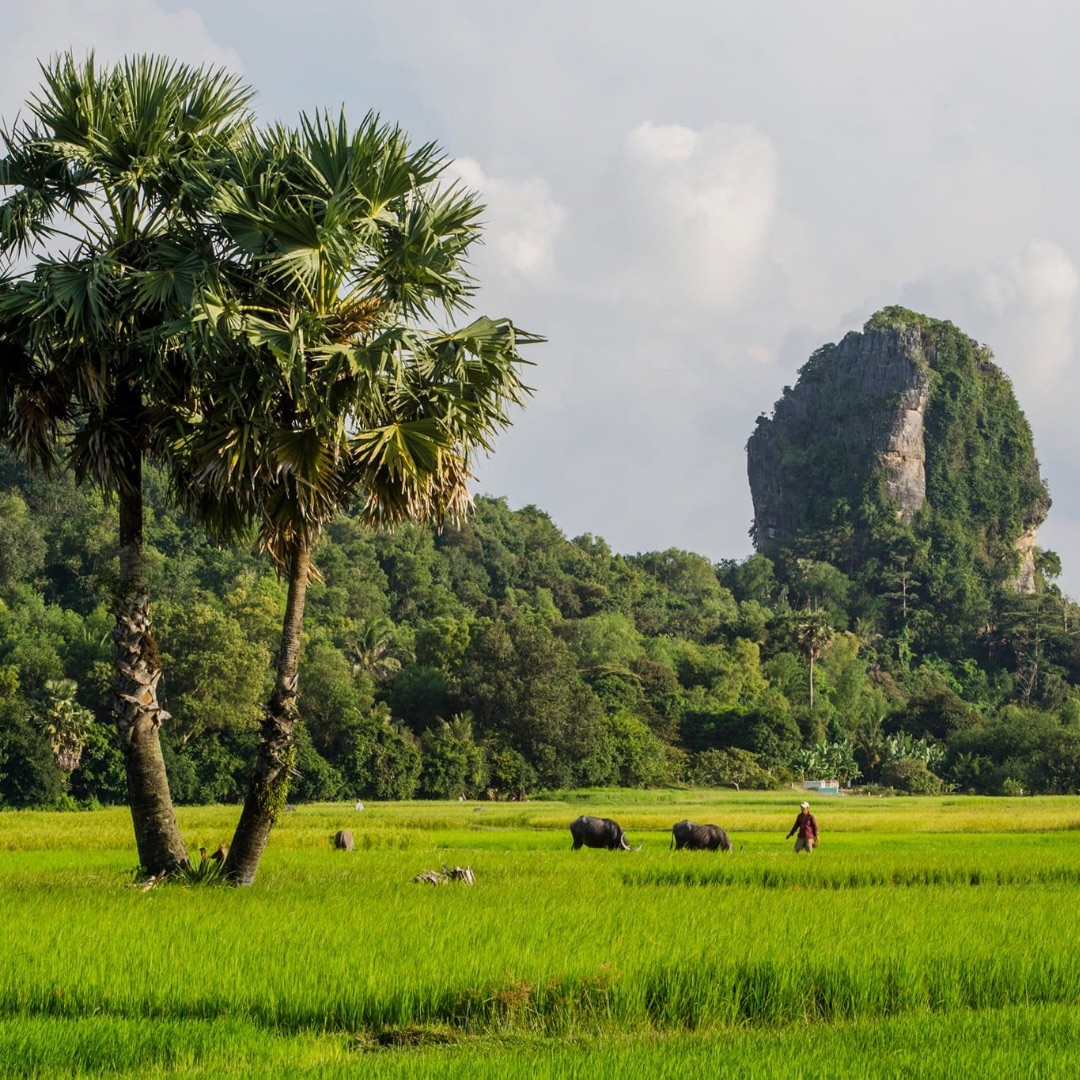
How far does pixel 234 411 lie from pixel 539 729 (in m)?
58.5

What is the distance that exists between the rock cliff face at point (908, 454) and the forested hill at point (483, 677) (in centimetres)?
2866

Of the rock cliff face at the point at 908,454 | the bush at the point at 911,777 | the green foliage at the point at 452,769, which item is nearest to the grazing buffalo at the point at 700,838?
the green foliage at the point at 452,769

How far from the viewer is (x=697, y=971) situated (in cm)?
1127

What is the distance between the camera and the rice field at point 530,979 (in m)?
9.12

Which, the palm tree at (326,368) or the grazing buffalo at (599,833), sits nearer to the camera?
the palm tree at (326,368)

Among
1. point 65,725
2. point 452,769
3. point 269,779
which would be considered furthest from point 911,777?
point 269,779

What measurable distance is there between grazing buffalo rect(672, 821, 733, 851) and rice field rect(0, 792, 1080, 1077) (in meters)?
8.08

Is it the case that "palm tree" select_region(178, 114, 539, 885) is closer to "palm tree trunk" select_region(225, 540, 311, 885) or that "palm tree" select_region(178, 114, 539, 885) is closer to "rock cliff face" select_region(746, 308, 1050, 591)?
"palm tree trunk" select_region(225, 540, 311, 885)

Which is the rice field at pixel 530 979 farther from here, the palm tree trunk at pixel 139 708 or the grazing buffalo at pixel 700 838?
the grazing buffalo at pixel 700 838

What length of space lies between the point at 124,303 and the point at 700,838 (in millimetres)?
14983

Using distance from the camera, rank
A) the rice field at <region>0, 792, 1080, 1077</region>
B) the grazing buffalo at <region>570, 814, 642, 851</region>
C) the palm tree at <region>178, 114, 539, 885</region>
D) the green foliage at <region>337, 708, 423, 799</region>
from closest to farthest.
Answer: the rice field at <region>0, 792, 1080, 1077</region>
the palm tree at <region>178, 114, 539, 885</region>
the grazing buffalo at <region>570, 814, 642, 851</region>
the green foliage at <region>337, 708, 423, 799</region>

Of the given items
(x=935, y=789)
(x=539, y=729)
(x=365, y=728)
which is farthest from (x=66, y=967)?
(x=935, y=789)

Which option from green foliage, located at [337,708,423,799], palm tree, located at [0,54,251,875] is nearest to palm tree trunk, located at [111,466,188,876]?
palm tree, located at [0,54,251,875]

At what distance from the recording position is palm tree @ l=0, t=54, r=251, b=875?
17016 mm
